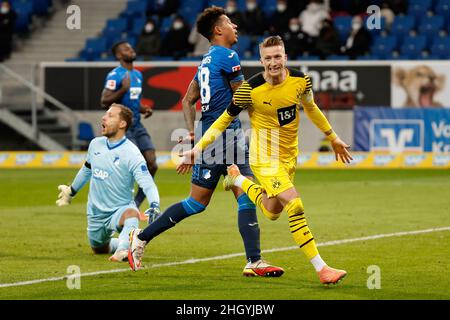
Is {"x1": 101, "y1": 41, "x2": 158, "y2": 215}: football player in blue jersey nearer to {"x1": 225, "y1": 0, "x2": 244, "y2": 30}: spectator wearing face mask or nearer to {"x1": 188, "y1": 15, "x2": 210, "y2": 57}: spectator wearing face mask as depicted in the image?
{"x1": 225, "y1": 0, "x2": 244, "y2": 30}: spectator wearing face mask

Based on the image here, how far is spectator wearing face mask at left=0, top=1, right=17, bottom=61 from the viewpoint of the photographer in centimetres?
3123

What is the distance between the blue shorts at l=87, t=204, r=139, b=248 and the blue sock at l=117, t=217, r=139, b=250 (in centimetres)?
12

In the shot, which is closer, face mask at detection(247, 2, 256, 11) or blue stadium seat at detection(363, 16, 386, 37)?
blue stadium seat at detection(363, 16, 386, 37)

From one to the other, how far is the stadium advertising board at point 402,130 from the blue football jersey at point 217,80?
16.7 metres

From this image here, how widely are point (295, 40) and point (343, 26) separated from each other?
202 centimetres

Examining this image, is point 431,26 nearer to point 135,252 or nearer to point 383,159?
point 383,159

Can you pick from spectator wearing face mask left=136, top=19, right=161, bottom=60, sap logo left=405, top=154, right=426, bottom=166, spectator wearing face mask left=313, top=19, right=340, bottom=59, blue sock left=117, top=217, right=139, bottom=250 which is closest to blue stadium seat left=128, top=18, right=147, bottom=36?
spectator wearing face mask left=136, top=19, right=161, bottom=60

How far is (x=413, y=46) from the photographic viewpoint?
29.1 metres

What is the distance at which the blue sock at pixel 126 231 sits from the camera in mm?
11180

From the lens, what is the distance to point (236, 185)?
33.7 ft

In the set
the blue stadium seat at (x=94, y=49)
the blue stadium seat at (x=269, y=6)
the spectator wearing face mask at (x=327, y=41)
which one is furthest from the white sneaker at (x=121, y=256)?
the blue stadium seat at (x=269, y=6)

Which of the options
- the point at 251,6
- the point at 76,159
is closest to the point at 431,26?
the point at 251,6

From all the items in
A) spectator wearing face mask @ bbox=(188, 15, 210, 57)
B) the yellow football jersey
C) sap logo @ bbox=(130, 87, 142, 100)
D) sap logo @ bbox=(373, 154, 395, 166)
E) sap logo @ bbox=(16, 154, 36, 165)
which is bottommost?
sap logo @ bbox=(16, 154, 36, 165)

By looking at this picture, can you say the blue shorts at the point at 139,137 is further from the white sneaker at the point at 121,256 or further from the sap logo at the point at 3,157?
the sap logo at the point at 3,157
